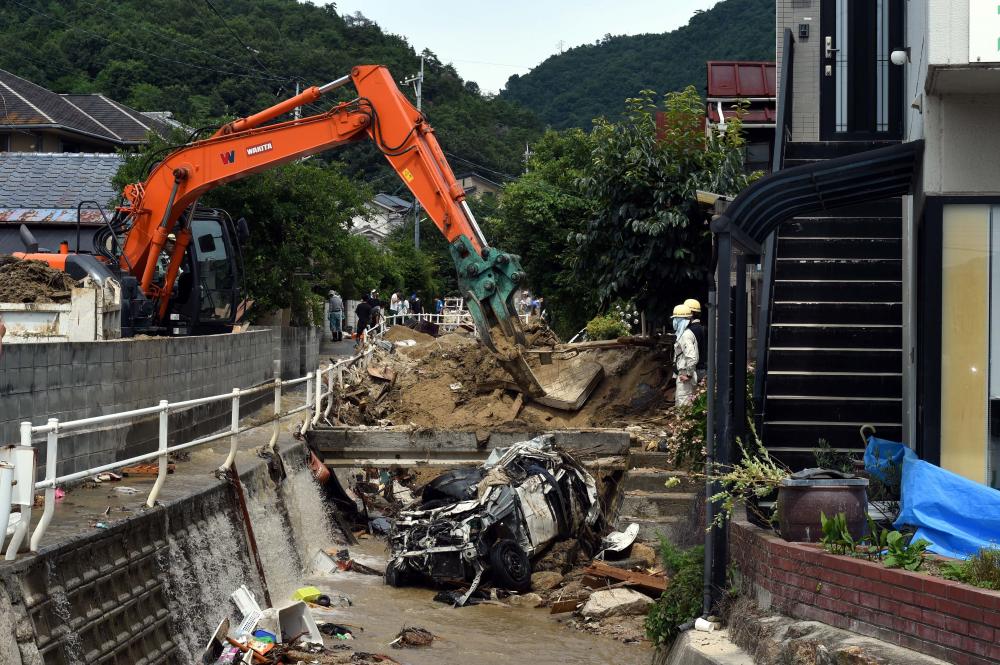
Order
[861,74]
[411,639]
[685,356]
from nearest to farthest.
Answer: [411,639] → [861,74] → [685,356]

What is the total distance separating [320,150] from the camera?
58.3ft

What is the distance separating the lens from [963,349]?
342 inches

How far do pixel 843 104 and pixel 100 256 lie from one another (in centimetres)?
1120

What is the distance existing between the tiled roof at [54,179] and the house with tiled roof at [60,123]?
3482mm

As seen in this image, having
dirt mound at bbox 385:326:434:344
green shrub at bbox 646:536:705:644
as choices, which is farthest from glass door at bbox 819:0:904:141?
dirt mound at bbox 385:326:434:344

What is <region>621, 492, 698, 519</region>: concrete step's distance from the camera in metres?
14.4

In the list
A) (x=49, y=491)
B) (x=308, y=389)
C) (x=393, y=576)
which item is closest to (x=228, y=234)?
(x=308, y=389)

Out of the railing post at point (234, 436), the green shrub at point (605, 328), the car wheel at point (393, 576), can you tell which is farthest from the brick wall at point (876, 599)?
the green shrub at point (605, 328)

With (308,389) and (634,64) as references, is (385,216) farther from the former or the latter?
(308,389)

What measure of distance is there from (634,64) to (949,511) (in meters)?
106

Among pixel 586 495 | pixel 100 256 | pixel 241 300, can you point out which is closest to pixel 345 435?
pixel 586 495

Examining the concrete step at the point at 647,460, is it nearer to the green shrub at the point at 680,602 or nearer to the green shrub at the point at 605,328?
the green shrub at the point at 680,602

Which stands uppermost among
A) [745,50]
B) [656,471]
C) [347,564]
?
[745,50]

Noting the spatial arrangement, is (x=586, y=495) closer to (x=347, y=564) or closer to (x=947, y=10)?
(x=347, y=564)
